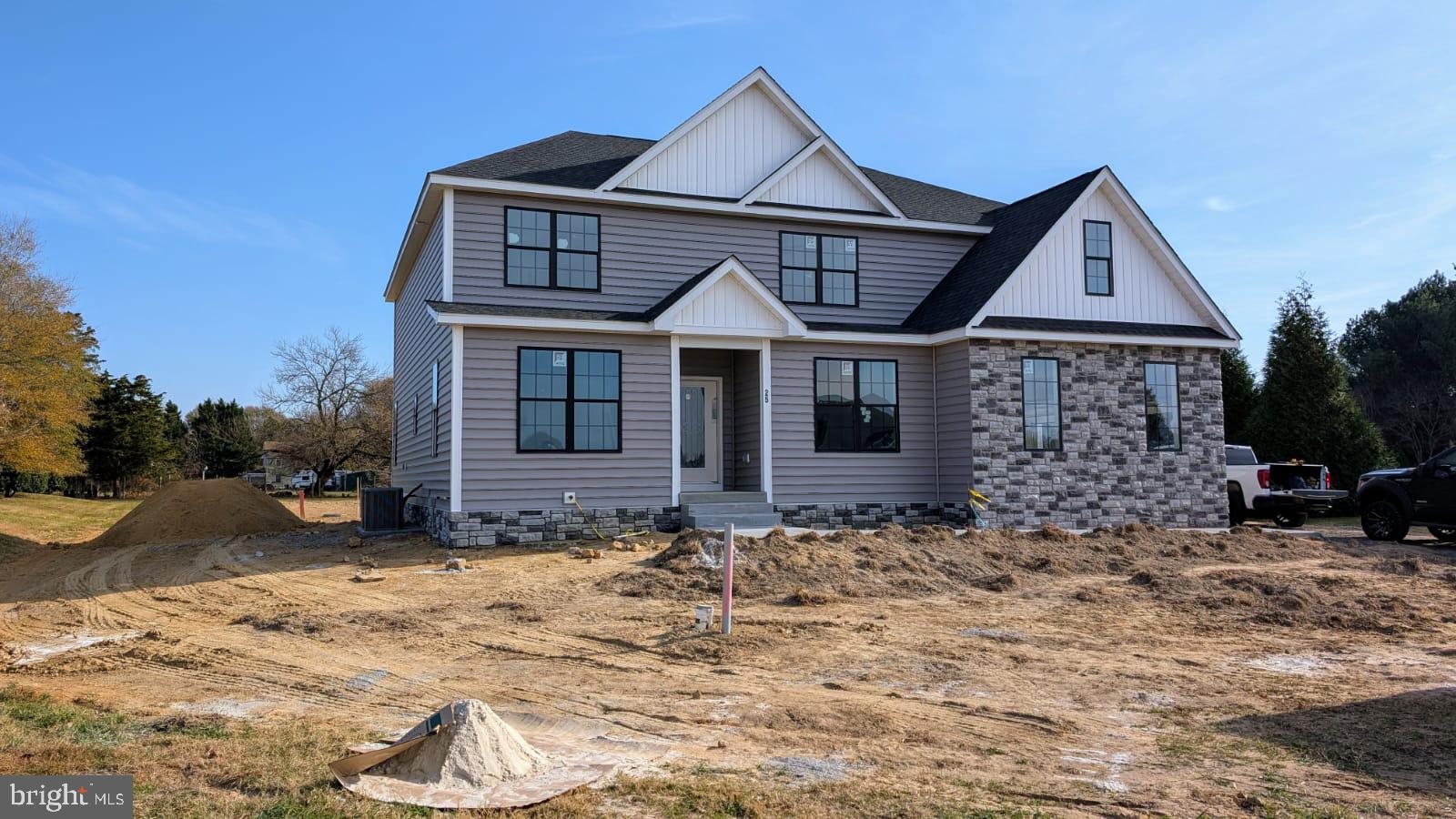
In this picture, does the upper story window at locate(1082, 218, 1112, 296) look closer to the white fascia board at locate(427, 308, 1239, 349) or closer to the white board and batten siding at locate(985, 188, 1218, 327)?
the white board and batten siding at locate(985, 188, 1218, 327)

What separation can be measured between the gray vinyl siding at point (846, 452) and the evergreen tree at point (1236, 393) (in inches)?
658

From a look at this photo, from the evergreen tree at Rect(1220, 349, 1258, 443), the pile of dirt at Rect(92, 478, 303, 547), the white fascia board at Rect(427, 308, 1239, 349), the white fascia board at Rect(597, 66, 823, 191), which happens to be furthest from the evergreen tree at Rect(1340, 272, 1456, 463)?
the pile of dirt at Rect(92, 478, 303, 547)

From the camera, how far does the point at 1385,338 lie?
44.2 meters

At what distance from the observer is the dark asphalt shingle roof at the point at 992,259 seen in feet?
57.7

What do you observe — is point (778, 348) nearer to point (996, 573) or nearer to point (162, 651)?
point (996, 573)

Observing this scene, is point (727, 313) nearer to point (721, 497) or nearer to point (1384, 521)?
point (721, 497)

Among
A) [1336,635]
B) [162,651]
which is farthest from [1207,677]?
[162,651]

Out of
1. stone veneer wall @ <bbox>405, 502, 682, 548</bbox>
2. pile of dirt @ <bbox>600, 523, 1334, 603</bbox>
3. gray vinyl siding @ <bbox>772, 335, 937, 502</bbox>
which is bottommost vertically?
pile of dirt @ <bbox>600, 523, 1334, 603</bbox>

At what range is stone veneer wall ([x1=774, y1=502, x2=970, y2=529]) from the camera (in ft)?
56.0

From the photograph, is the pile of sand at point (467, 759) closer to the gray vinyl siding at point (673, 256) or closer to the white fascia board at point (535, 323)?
the white fascia board at point (535, 323)

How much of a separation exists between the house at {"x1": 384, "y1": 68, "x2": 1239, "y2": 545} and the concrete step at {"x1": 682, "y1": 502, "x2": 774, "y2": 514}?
0.05 m

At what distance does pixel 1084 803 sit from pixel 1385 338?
49.5 metres

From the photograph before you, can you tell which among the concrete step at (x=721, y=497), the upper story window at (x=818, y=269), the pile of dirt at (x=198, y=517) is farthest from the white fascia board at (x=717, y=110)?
the pile of dirt at (x=198, y=517)

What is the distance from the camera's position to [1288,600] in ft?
35.4
